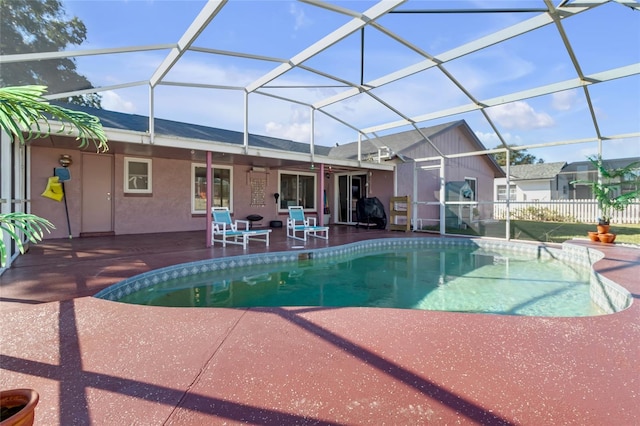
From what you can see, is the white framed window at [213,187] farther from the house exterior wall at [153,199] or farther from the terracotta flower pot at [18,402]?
the terracotta flower pot at [18,402]

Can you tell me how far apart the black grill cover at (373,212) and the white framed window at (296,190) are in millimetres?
2284

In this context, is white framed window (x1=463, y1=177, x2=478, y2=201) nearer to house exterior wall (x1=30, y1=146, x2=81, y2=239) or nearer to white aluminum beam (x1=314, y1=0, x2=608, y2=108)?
white aluminum beam (x1=314, y1=0, x2=608, y2=108)

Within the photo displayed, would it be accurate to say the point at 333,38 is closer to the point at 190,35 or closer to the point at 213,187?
the point at 190,35

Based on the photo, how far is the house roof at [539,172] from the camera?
20.9m

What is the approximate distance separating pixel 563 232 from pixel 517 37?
345 inches

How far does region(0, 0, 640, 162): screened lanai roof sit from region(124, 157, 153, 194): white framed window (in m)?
1.53

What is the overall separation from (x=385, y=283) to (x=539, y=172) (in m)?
21.2

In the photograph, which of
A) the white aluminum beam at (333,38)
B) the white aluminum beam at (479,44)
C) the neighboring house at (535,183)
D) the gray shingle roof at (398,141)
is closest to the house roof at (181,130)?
the gray shingle roof at (398,141)

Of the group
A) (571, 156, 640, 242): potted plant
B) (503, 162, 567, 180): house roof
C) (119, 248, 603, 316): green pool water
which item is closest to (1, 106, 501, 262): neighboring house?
(119, 248, 603, 316): green pool water

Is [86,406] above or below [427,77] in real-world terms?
below

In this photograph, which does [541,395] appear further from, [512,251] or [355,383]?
[512,251]

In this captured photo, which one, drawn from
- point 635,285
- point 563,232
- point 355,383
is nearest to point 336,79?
point 635,285

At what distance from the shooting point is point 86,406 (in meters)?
1.82

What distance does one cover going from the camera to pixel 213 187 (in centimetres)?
1105
